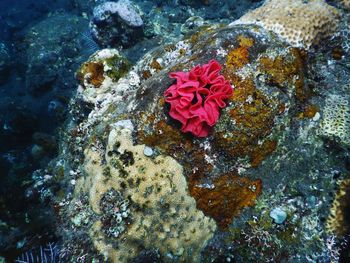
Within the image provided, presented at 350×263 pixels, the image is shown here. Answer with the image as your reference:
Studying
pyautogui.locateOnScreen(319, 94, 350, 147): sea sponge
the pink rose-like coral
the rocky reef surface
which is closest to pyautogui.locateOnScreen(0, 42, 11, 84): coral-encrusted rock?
the rocky reef surface

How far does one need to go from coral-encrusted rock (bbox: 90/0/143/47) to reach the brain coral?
15.6 feet

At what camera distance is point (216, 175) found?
3.91m

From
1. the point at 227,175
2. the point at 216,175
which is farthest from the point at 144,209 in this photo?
the point at 227,175

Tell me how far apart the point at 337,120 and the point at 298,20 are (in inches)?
74.2

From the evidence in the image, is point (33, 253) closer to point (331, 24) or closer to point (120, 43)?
point (331, 24)

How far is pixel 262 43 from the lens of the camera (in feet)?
14.2

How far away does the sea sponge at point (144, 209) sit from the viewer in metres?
3.71

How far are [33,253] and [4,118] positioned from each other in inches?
324

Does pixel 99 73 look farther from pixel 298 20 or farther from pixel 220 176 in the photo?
pixel 298 20

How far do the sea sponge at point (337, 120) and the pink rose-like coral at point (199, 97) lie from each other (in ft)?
5.48

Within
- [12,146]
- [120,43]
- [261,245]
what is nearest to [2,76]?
[12,146]

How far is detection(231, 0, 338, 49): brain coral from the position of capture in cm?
468

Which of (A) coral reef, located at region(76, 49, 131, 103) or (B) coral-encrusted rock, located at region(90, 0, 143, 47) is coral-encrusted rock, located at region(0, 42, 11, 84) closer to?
(B) coral-encrusted rock, located at region(90, 0, 143, 47)

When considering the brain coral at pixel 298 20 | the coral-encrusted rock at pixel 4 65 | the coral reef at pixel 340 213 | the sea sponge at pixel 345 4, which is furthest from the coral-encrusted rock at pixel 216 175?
the coral-encrusted rock at pixel 4 65
